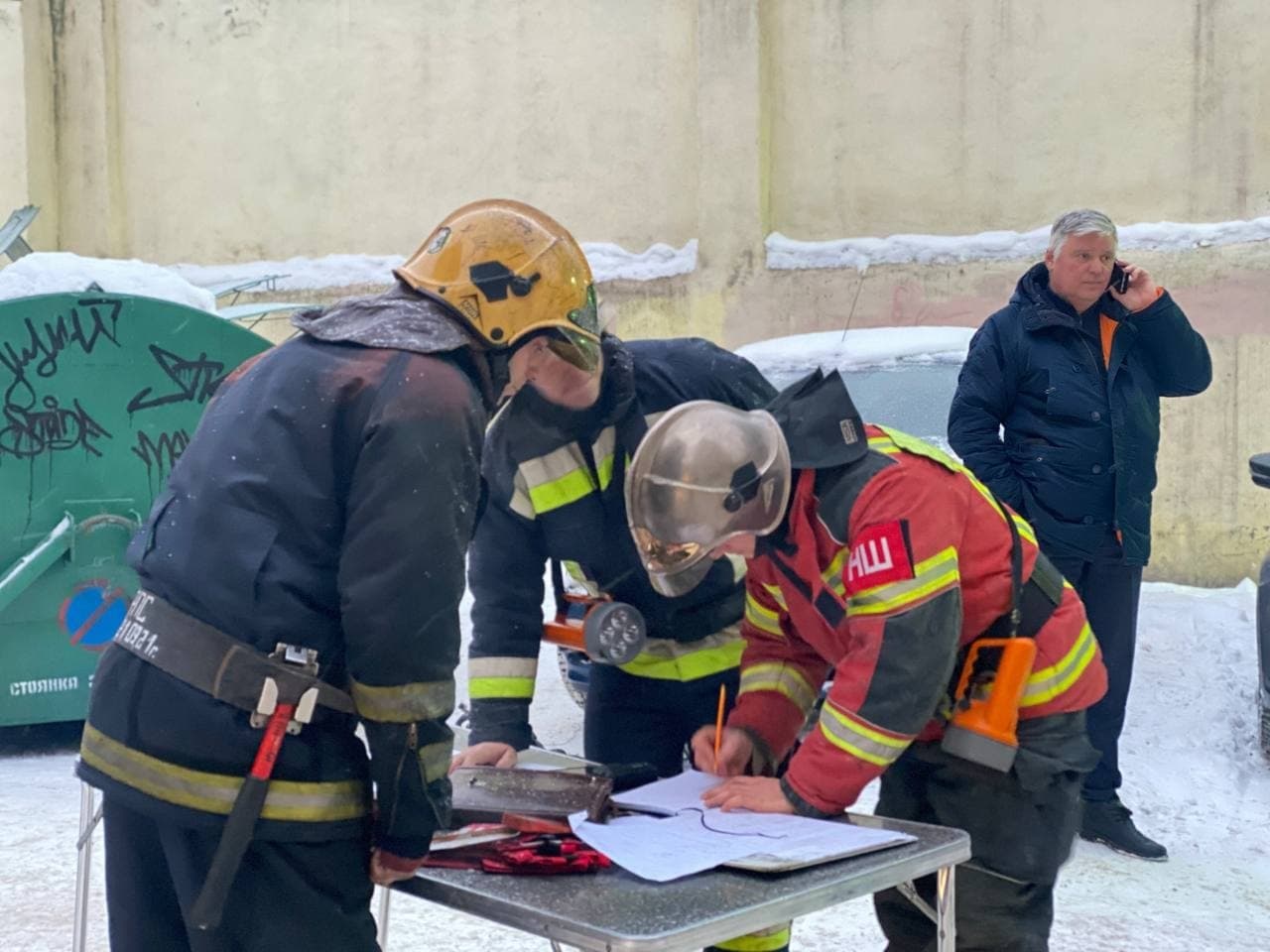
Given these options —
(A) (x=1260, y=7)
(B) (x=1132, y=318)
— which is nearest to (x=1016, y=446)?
(B) (x=1132, y=318)

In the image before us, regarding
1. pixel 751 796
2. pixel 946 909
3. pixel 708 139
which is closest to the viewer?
pixel 946 909

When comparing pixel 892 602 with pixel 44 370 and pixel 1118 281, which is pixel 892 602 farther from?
pixel 44 370

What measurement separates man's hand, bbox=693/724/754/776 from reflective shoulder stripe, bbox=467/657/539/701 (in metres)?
0.45

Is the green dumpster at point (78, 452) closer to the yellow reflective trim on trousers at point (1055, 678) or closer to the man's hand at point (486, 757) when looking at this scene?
the man's hand at point (486, 757)

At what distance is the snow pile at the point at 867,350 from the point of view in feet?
23.9

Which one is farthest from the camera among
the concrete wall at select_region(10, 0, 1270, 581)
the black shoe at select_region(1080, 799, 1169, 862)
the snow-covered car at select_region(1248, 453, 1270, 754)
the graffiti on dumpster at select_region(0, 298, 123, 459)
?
the concrete wall at select_region(10, 0, 1270, 581)

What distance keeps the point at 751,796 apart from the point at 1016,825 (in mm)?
526

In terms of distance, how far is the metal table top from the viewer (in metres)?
2.02

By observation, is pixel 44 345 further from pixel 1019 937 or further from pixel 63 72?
pixel 63 72

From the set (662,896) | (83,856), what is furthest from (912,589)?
(83,856)

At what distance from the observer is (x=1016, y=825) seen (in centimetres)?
277

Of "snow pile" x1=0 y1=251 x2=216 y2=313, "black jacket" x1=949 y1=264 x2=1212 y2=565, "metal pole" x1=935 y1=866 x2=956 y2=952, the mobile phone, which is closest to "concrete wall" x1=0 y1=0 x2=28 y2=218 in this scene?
"snow pile" x1=0 y1=251 x2=216 y2=313

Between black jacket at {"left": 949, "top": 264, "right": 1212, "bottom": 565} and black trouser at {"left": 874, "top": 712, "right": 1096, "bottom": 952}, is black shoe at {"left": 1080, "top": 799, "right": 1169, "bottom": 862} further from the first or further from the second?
black trouser at {"left": 874, "top": 712, "right": 1096, "bottom": 952}

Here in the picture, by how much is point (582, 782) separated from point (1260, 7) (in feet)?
26.3
